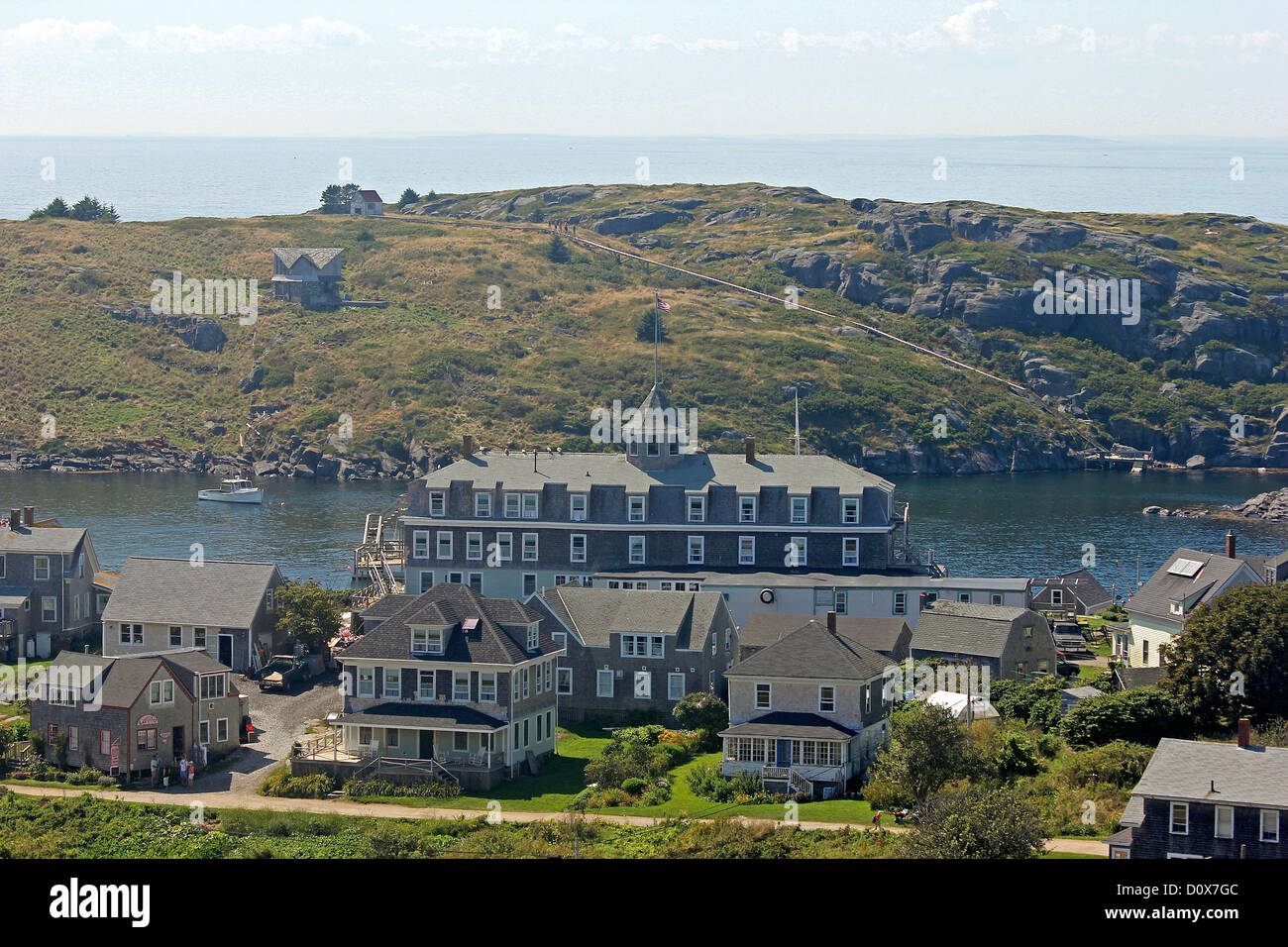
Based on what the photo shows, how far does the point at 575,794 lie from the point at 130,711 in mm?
14643

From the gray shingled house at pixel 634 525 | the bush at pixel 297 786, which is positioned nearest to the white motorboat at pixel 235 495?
the gray shingled house at pixel 634 525

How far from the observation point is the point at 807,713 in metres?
56.8

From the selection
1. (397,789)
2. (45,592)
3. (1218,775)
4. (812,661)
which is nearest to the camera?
(1218,775)

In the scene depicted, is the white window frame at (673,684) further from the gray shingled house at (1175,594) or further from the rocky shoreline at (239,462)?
the rocky shoreline at (239,462)

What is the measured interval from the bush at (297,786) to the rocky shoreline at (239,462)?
120368 mm

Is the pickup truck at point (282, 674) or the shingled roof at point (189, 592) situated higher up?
the shingled roof at point (189, 592)

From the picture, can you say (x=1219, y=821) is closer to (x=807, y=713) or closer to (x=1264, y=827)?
(x=1264, y=827)

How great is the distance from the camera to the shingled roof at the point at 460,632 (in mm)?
57500

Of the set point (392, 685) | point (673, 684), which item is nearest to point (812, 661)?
point (673, 684)

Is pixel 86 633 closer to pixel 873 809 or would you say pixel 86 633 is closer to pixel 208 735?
pixel 208 735

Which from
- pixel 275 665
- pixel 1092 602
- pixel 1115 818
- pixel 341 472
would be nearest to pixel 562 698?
pixel 275 665

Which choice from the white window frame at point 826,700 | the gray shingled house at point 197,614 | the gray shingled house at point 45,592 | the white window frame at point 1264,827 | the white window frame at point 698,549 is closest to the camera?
the white window frame at point 1264,827

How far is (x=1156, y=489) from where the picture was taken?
595 feet
